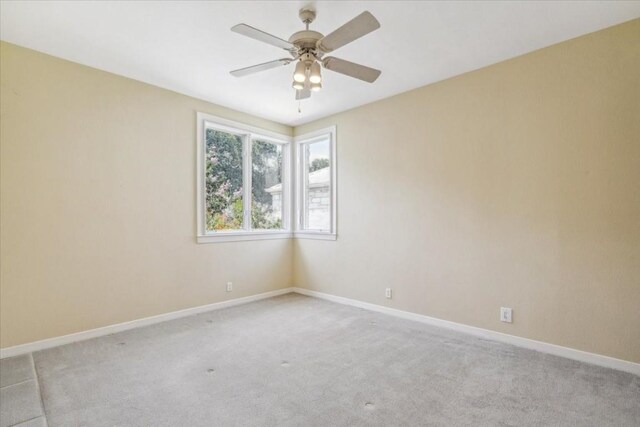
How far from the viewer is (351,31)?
203cm

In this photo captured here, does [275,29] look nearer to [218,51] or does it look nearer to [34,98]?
[218,51]

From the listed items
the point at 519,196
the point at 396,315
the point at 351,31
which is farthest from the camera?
the point at 396,315

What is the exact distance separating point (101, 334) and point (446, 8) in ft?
13.6

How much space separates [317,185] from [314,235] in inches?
30.1

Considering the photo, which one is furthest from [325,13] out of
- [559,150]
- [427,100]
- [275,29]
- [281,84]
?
[559,150]

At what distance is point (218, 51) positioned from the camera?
2.93 metres

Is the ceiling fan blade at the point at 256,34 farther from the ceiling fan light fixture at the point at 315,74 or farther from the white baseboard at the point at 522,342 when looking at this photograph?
the white baseboard at the point at 522,342

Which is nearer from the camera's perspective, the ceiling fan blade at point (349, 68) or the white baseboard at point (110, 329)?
the ceiling fan blade at point (349, 68)

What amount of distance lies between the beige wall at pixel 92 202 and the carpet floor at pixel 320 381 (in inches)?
16.4

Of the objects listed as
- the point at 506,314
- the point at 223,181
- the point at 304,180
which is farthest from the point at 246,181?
the point at 506,314

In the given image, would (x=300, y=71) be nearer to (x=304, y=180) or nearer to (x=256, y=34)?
(x=256, y=34)

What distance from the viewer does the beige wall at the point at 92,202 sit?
9.28ft

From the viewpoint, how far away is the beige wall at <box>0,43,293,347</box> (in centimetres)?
283

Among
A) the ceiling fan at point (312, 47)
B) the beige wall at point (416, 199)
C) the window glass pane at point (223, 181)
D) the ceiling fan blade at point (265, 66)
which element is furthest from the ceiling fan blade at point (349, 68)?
the window glass pane at point (223, 181)
